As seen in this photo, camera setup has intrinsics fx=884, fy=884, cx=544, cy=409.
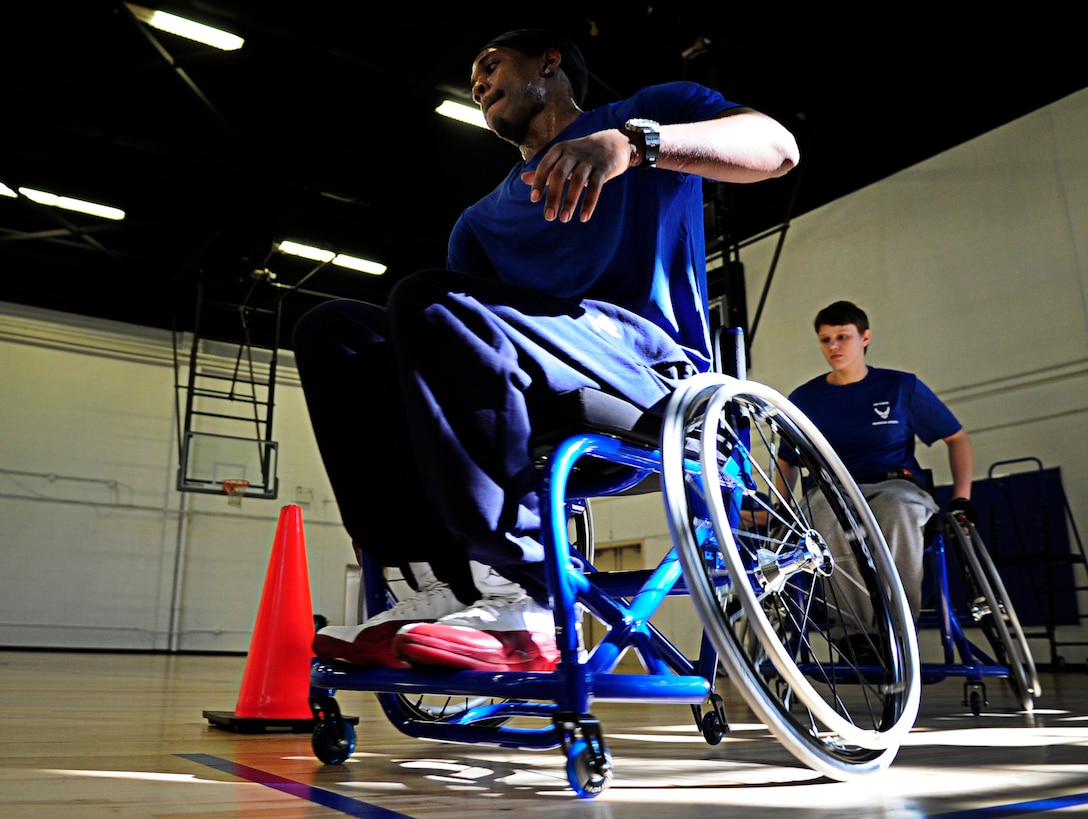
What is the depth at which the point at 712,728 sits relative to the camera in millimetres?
1565

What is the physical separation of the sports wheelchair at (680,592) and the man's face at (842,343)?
2.00 meters

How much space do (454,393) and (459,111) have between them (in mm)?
6927

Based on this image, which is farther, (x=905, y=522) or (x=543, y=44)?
(x=905, y=522)

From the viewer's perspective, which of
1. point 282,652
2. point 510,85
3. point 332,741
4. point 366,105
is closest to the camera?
point 332,741

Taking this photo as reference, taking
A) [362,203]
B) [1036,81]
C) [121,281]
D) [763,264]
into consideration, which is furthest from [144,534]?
[1036,81]

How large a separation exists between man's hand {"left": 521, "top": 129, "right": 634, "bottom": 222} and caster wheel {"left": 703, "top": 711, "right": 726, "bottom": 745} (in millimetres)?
963

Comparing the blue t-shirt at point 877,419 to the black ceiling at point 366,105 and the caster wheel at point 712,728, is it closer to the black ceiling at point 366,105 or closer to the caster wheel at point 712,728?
the caster wheel at point 712,728

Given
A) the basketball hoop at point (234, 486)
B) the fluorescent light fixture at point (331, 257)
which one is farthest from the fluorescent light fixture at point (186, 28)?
the basketball hoop at point (234, 486)

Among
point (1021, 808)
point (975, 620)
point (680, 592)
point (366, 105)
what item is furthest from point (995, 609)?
point (366, 105)

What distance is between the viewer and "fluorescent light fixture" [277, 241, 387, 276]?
972 cm

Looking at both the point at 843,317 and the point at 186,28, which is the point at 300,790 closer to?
the point at 843,317

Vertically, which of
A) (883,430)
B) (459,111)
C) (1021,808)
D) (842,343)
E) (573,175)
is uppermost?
(459,111)

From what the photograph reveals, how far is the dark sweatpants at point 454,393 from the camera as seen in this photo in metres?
1.05

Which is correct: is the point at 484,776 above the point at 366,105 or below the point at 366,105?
below
